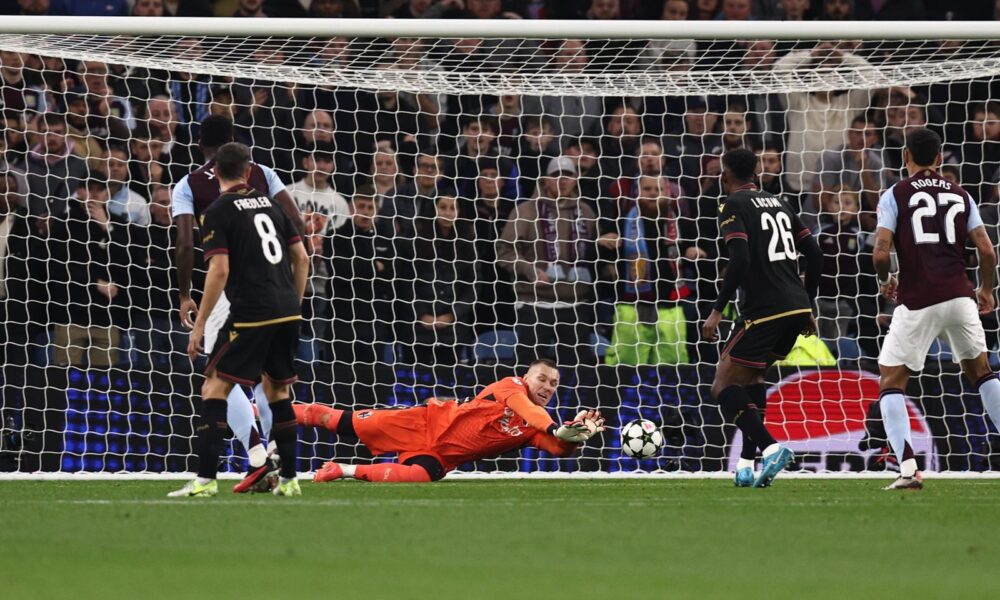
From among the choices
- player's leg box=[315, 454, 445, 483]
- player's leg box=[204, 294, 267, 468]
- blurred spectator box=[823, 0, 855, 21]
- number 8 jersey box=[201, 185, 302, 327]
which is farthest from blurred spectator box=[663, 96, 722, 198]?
number 8 jersey box=[201, 185, 302, 327]

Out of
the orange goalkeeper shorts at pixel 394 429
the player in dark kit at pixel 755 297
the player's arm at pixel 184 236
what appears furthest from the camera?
the orange goalkeeper shorts at pixel 394 429

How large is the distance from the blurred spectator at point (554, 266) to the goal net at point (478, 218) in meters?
0.02

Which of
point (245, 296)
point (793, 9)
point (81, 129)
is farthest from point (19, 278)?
point (793, 9)

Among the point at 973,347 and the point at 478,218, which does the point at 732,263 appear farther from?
the point at 478,218

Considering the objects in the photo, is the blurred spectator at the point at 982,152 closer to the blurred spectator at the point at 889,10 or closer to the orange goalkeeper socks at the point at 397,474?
the blurred spectator at the point at 889,10

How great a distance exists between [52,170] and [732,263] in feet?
17.6

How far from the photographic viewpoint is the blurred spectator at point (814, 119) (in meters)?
12.5

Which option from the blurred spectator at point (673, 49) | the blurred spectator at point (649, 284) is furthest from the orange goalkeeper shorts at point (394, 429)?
the blurred spectator at point (673, 49)

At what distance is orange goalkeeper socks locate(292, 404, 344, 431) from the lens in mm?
9680

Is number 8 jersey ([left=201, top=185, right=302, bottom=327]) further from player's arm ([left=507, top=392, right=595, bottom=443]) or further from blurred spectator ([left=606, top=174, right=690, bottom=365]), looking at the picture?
blurred spectator ([left=606, top=174, right=690, bottom=365])

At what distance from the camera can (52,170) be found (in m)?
11.4

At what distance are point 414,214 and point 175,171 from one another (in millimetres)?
1912

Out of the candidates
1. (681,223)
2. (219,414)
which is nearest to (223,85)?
(681,223)

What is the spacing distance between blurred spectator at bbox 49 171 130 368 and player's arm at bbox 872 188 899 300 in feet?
17.2
